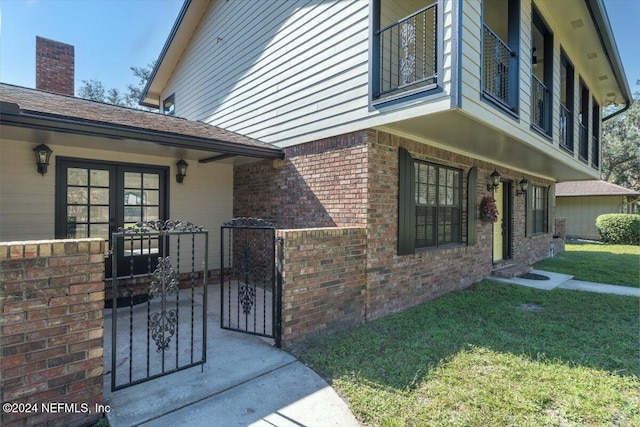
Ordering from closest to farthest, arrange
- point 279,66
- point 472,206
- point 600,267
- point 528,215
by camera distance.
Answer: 1. point 279,66
2. point 472,206
3. point 600,267
4. point 528,215

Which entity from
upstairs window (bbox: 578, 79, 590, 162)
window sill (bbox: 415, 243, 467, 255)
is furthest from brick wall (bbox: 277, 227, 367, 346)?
upstairs window (bbox: 578, 79, 590, 162)

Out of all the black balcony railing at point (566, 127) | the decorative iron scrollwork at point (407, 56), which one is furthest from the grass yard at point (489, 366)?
the black balcony railing at point (566, 127)

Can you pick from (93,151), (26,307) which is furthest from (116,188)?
(26,307)

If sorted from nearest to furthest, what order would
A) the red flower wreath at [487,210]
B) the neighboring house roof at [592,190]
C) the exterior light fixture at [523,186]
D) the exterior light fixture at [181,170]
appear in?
the exterior light fixture at [181,170]
the red flower wreath at [487,210]
the exterior light fixture at [523,186]
the neighboring house roof at [592,190]

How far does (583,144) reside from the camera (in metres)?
10.1

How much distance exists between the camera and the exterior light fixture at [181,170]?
661 cm

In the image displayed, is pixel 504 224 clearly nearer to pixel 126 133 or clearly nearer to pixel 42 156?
pixel 126 133

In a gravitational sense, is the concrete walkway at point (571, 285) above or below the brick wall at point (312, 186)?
below

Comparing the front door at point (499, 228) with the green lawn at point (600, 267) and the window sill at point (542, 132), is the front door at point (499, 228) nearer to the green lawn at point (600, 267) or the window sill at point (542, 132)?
the green lawn at point (600, 267)

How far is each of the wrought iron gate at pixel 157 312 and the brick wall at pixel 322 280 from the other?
38.9 inches

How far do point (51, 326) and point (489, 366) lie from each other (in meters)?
4.01

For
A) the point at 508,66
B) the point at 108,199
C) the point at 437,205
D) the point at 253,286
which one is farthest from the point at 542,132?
the point at 108,199

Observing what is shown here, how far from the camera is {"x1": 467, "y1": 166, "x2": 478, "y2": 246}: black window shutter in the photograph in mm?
6863

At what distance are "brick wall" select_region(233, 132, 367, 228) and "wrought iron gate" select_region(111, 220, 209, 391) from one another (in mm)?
1767
